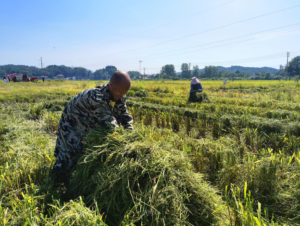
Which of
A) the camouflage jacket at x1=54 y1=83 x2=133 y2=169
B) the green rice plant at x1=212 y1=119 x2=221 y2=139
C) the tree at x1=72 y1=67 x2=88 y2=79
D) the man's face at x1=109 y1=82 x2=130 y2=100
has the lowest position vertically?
the green rice plant at x1=212 y1=119 x2=221 y2=139

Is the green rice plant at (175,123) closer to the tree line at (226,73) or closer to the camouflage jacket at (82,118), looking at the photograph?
the camouflage jacket at (82,118)

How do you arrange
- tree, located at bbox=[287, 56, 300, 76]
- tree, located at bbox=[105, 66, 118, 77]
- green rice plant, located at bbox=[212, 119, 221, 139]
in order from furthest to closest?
tree, located at bbox=[105, 66, 118, 77] < tree, located at bbox=[287, 56, 300, 76] < green rice plant, located at bbox=[212, 119, 221, 139]

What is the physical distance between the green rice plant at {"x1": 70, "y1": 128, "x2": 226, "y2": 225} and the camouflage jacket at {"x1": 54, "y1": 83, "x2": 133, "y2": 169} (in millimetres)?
310

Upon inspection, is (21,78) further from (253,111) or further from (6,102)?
(253,111)

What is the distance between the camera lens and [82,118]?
223cm

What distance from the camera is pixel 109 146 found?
194cm

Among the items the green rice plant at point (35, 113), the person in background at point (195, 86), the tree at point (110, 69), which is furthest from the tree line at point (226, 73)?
the green rice plant at point (35, 113)

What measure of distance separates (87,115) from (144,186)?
3.61 feet

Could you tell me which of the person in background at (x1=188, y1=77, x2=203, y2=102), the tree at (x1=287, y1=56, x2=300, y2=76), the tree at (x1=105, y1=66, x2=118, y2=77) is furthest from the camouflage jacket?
the tree at (x1=105, y1=66, x2=118, y2=77)

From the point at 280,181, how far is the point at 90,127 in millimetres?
2377

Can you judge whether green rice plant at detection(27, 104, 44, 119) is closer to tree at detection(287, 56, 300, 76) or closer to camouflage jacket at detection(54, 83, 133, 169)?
camouflage jacket at detection(54, 83, 133, 169)

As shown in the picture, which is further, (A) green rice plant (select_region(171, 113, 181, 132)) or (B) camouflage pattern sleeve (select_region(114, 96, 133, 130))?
(A) green rice plant (select_region(171, 113, 181, 132))

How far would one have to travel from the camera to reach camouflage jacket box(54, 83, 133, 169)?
202 centimetres

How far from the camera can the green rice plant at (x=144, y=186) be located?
150 cm
